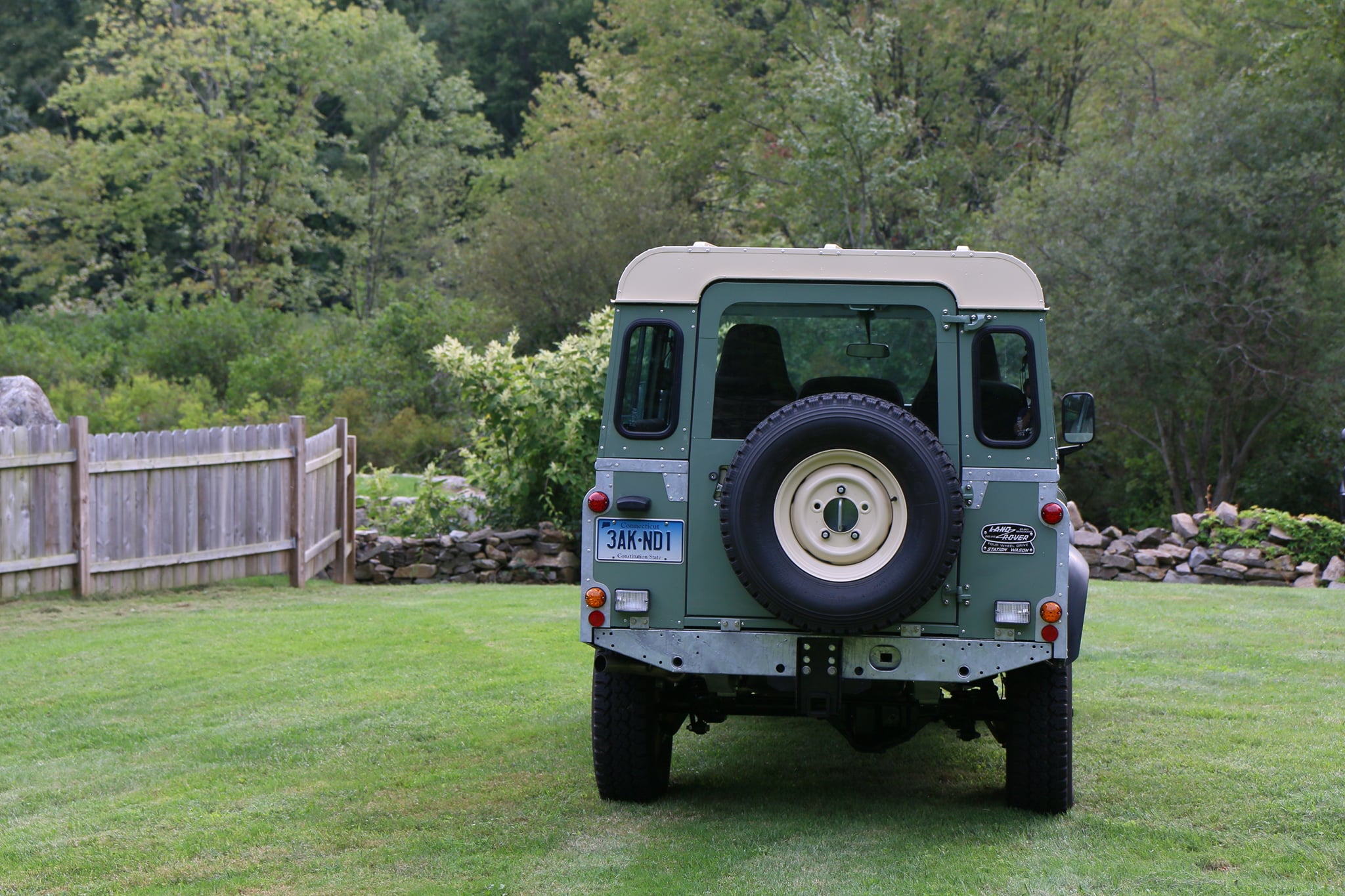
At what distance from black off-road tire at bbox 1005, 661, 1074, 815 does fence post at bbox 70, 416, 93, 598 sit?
26.3 ft

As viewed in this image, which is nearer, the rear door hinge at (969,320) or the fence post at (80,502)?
the rear door hinge at (969,320)

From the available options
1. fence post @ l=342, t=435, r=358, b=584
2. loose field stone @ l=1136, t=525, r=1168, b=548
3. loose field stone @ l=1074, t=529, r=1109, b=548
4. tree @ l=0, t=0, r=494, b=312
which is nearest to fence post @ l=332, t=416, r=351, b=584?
fence post @ l=342, t=435, r=358, b=584

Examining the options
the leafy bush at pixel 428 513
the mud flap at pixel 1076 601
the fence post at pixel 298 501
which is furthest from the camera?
the leafy bush at pixel 428 513

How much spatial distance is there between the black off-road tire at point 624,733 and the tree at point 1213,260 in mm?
15975

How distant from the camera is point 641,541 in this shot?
5.00m

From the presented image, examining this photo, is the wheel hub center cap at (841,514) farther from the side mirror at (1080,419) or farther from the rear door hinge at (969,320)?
the side mirror at (1080,419)

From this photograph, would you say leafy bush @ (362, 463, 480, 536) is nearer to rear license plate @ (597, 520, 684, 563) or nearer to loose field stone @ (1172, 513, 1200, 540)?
loose field stone @ (1172, 513, 1200, 540)

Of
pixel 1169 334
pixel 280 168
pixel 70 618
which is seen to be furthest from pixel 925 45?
pixel 70 618

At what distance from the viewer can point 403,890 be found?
4.27 m

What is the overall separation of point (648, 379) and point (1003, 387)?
1394mm

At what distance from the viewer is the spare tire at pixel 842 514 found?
4.59 metres

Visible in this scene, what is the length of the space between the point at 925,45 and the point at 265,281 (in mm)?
18348

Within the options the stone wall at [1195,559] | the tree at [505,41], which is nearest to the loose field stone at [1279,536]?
A: the stone wall at [1195,559]

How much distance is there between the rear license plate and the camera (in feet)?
16.4
